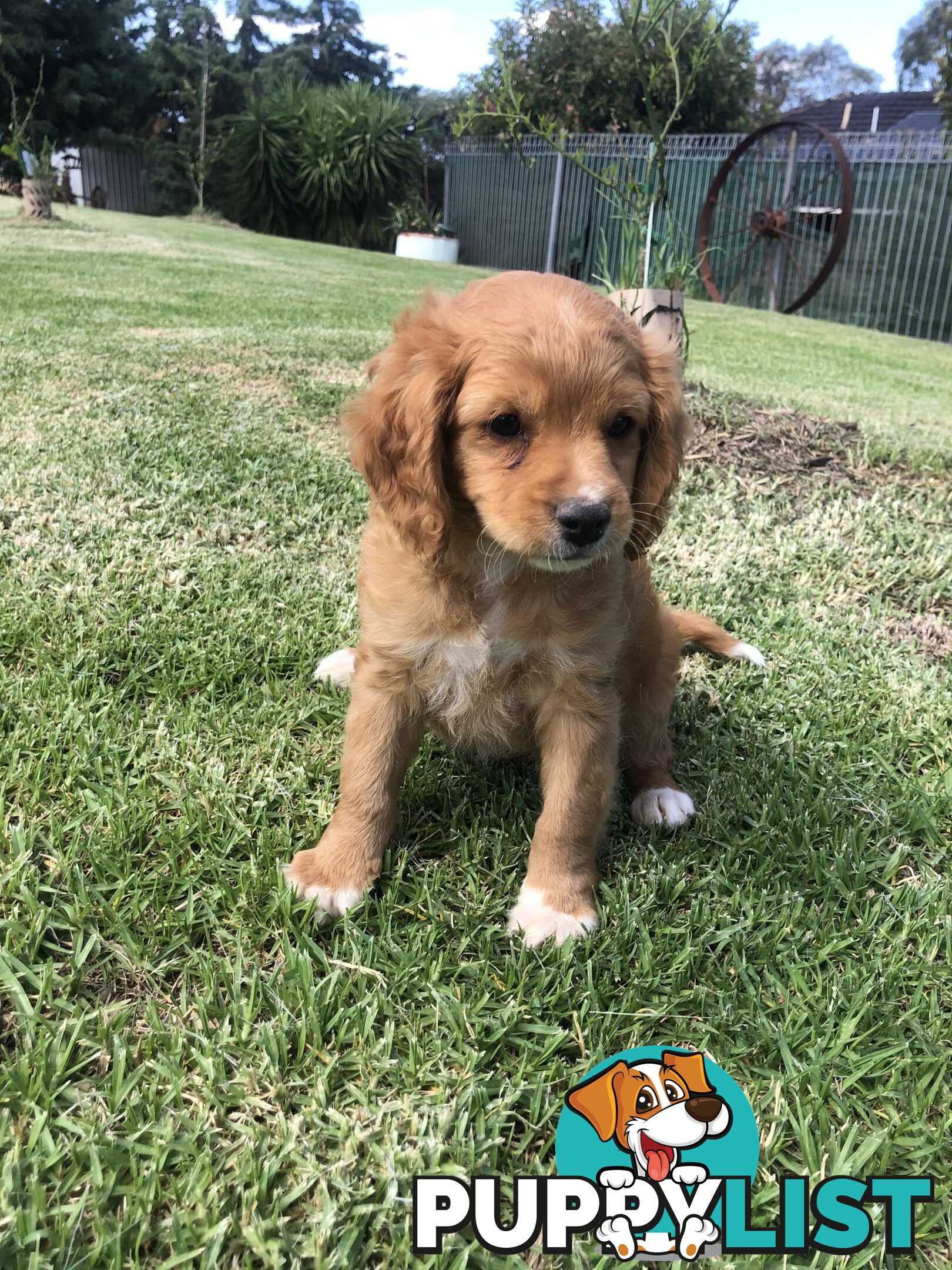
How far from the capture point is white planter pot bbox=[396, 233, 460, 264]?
810 inches

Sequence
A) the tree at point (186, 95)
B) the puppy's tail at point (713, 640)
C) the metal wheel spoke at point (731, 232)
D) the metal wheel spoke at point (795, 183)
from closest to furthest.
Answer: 1. the puppy's tail at point (713, 640)
2. the metal wheel spoke at point (731, 232)
3. the metal wheel spoke at point (795, 183)
4. the tree at point (186, 95)

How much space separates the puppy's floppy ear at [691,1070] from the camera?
157cm

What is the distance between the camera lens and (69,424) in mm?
4574

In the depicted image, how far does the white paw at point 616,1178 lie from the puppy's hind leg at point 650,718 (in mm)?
1078

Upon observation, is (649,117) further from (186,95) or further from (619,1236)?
(186,95)

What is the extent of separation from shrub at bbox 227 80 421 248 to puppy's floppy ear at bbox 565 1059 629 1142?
23.5m

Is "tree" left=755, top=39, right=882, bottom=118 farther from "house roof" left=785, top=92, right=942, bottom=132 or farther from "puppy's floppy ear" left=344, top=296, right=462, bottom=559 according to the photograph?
"puppy's floppy ear" left=344, top=296, right=462, bottom=559

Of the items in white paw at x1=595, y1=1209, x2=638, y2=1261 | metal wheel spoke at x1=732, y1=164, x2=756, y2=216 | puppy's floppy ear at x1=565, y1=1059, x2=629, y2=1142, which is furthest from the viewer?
metal wheel spoke at x1=732, y1=164, x2=756, y2=216

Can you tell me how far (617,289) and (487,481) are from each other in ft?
13.9

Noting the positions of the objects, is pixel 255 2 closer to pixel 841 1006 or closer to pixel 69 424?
pixel 69 424

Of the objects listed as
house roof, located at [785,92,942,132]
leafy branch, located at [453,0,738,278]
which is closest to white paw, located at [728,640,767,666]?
leafy branch, located at [453,0,738,278]

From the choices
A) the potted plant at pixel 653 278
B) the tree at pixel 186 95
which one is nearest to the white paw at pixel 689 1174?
the potted plant at pixel 653 278

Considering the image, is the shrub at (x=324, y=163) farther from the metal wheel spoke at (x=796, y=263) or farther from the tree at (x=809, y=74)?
the tree at (x=809, y=74)

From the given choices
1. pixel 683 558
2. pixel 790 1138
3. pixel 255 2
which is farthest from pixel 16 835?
pixel 255 2
